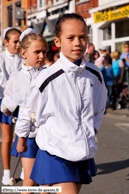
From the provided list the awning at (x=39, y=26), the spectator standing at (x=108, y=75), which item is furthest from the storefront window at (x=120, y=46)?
the awning at (x=39, y=26)

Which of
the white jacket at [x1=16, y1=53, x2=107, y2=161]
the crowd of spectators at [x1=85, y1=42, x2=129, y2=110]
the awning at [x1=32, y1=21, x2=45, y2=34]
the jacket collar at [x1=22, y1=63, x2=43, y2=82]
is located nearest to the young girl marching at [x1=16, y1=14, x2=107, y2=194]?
the white jacket at [x1=16, y1=53, x2=107, y2=161]

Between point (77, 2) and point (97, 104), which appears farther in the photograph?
point (77, 2)

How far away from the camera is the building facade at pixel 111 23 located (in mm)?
17188

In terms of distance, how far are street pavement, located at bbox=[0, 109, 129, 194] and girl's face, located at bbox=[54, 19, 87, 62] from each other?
2.24 m

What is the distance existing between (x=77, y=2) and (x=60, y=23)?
18379mm

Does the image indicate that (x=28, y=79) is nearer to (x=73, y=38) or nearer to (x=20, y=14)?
(x=73, y=38)

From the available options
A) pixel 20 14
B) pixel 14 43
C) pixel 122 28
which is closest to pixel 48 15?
pixel 20 14

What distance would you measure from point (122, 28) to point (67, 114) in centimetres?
1610

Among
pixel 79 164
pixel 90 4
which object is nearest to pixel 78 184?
pixel 79 164

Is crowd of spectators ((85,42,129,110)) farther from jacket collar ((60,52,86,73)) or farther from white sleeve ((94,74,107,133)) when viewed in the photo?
jacket collar ((60,52,86,73))

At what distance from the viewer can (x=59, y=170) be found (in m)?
2.39

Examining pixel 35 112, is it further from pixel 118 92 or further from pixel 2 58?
pixel 118 92

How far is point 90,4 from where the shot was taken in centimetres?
1914

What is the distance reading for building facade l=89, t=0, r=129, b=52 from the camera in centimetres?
1719
